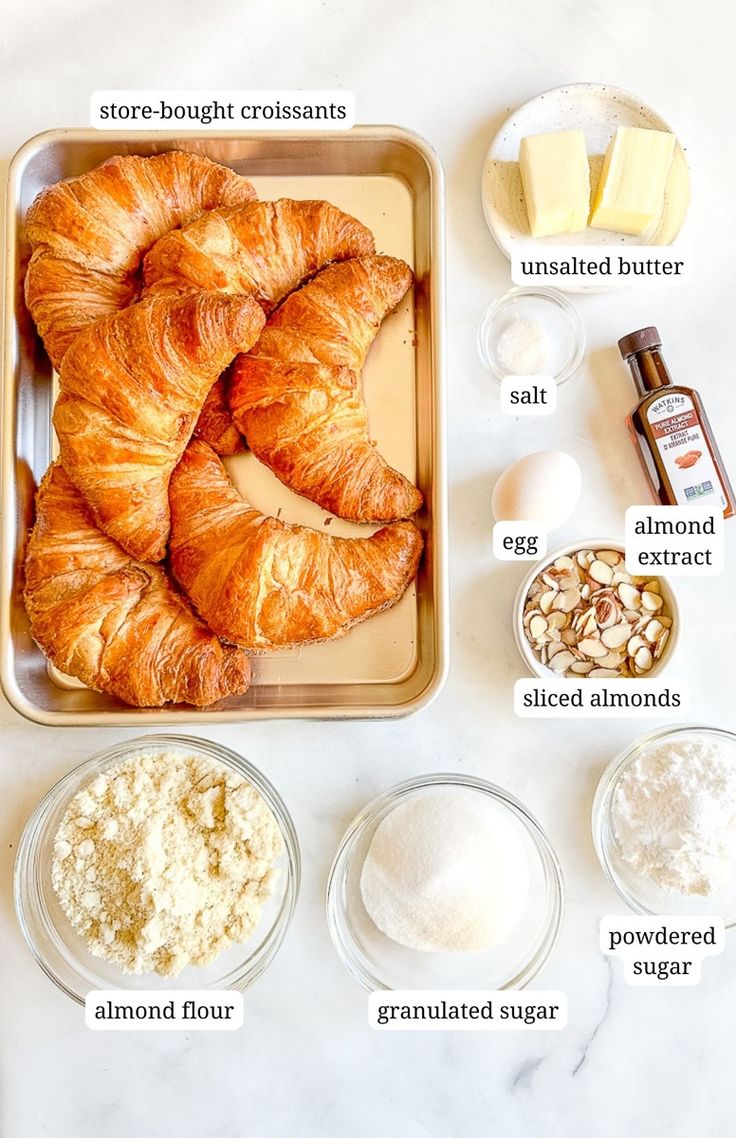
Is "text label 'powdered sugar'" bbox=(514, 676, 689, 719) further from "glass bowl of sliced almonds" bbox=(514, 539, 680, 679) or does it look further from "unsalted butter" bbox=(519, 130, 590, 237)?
"unsalted butter" bbox=(519, 130, 590, 237)

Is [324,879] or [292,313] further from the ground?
[292,313]

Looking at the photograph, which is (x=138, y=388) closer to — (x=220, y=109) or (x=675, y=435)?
(x=220, y=109)

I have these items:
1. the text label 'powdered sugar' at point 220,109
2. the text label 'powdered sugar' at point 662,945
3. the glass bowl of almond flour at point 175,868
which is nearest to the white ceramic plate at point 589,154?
the text label 'powdered sugar' at point 220,109

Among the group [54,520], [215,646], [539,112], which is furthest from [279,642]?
[539,112]

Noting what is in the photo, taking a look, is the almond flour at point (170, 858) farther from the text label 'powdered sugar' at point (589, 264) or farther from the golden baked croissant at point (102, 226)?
the text label 'powdered sugar' at point (589, 264)

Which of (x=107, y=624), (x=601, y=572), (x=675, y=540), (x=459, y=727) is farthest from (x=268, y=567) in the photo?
(x=675, y=540)

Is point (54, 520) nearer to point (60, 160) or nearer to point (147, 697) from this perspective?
point (147, 697)

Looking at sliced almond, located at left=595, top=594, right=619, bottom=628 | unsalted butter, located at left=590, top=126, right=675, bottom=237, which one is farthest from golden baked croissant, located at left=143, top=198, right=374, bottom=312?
sliced almond, located at left=595, top=594, right=619, bottom=628
